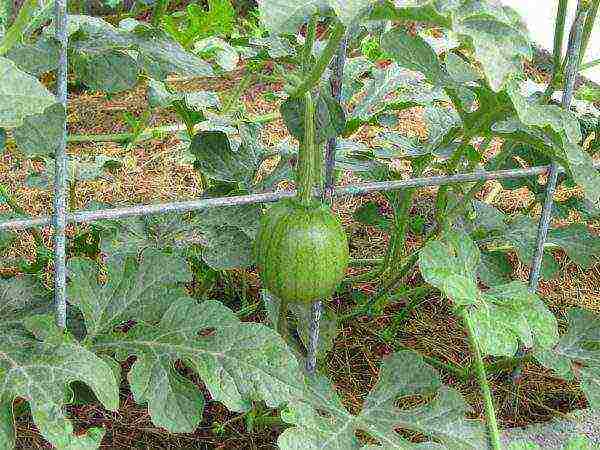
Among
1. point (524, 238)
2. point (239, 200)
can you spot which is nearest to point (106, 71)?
point (239, 200)

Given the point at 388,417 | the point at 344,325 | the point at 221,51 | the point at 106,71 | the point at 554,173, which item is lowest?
the point at 344,325

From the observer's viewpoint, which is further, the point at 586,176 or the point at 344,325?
the point at 344,325

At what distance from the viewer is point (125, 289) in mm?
1632

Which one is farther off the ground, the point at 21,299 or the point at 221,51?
the point at 221,51

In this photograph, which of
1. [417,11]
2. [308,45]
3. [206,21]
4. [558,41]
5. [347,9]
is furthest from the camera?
[206,21]

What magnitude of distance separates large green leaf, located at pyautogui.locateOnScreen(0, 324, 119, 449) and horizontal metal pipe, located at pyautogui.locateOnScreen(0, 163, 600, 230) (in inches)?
7.4

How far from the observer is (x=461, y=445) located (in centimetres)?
161

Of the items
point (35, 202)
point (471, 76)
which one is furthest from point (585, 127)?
point (35, 202)

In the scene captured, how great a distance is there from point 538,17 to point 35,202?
2951mm

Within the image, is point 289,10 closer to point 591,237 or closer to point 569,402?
point 591,237

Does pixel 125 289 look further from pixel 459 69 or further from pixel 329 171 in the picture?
pixel 459 69

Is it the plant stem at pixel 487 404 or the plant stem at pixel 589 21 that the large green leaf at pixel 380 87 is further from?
the plant stem at pixel 487 404

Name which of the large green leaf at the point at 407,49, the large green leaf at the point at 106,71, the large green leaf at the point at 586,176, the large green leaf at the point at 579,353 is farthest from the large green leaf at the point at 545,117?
the large green leaf at the point at 106,71

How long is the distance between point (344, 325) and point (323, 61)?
3.36ft
